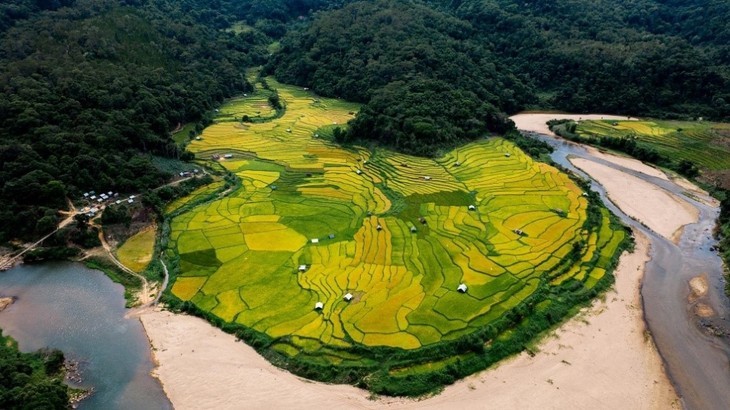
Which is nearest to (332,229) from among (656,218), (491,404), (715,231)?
(491,404)

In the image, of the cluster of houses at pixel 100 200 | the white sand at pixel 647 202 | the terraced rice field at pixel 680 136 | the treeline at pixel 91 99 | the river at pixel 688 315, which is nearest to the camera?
the river at pixel 688 315

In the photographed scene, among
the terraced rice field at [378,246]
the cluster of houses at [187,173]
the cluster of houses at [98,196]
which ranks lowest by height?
the cluster of houses at [98,196]

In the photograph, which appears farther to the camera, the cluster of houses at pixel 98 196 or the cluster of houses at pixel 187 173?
the cluster of houses at pixel 187 173

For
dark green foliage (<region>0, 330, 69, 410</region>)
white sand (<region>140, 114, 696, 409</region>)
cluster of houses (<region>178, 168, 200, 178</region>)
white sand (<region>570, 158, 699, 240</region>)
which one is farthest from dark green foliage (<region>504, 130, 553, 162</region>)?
dark green foliage (<region>0, 330, 69, 410</region>)

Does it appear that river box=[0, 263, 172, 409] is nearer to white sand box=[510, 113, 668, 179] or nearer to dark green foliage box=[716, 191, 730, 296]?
dark green foliage box=[716, 191, 730, 296]

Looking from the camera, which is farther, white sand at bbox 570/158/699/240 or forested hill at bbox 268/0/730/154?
forested hill at bbox 268/0/730/154

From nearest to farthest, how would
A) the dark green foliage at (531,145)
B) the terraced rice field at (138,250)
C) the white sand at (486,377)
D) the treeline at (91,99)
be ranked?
the white sand at (486,377), the terraced rice field at (138,250), the treeline at (91,99), the dark green foliage at (531,145)

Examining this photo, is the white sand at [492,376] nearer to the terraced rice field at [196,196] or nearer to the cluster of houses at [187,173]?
the terraced rice field at [196,196]

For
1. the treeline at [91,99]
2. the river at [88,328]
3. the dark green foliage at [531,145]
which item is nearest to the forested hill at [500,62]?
the dark green foliage at [531,145]
